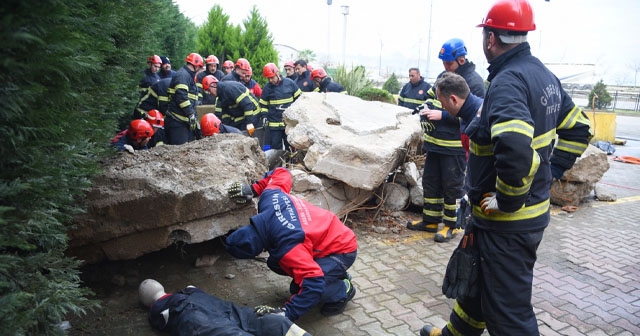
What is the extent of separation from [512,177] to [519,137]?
21 centimetres

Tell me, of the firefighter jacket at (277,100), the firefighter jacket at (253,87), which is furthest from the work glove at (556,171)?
the firefighter jacket at (253,87)

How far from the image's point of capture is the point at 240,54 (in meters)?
14.3

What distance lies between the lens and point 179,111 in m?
7.61

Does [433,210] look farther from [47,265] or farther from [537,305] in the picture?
[47,265]

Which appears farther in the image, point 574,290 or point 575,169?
point 575,169

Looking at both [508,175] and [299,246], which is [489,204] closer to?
[508,175]

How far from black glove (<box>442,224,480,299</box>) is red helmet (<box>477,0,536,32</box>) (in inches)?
47.3

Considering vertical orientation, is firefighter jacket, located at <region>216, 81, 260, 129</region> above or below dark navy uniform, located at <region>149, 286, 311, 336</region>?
above

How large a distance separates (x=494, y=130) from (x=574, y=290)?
2628 millimetres

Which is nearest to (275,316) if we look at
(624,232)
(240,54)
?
(624,232)

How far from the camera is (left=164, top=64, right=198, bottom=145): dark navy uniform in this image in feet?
24.5

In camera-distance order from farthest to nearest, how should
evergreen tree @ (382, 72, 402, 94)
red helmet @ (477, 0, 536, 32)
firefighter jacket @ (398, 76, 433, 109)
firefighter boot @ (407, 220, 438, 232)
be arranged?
evergreen tree @ (382, 72, 402, 94)
firefighter jacket @ (398, 76, 433, 109)
firefighter boot @ (407, 220, 438, 232)
red helmet @ (477, 0, 536, 32)

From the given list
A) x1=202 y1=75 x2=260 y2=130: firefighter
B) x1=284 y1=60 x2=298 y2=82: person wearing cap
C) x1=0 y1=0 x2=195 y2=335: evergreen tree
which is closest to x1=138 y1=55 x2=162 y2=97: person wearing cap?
x1=202 y1=75 x2=260 y2=130: firefighter

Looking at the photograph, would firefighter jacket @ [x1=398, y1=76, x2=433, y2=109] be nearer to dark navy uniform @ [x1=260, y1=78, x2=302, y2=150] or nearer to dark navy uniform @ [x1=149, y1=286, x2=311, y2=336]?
dark navy uniform @ [x1=260, y1=78, x2=302, y2=150]
